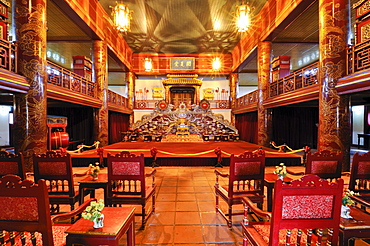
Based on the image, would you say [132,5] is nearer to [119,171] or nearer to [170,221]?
[119,171]

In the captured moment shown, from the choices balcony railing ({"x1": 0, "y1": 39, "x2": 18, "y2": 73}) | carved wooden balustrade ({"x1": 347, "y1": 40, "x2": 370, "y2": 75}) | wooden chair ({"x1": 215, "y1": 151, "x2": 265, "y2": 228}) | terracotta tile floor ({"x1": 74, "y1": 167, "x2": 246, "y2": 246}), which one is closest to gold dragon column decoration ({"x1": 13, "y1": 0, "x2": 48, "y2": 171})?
balcony railing ({"x1": 0, "y1": 39, "x2": 18, "y2": 73})

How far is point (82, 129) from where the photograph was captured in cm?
1036

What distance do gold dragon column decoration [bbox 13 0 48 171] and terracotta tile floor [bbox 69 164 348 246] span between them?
2.36m

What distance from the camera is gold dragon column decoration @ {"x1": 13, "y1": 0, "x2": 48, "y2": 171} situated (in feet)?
15.1

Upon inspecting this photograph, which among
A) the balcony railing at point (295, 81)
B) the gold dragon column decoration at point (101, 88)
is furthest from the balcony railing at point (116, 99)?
the balcony railing at point (295, 81)

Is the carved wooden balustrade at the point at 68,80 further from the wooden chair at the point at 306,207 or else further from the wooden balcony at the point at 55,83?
the wooden chair at the point at 306,207

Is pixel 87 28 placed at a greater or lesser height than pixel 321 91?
greater

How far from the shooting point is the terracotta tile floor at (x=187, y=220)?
7.37 feet

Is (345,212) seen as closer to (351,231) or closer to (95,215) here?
(351,231)

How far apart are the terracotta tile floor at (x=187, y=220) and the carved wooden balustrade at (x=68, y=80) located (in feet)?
14.1

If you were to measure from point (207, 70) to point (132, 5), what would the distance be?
24.8 ft

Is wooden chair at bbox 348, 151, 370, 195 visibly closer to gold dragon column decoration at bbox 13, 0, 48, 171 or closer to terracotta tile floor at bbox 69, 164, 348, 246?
terracotta tile floor at bbox 69, 164, 348, 246

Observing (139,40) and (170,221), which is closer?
(170,221)

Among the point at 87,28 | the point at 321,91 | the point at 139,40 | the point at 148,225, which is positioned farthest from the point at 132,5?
the point at 148,225
